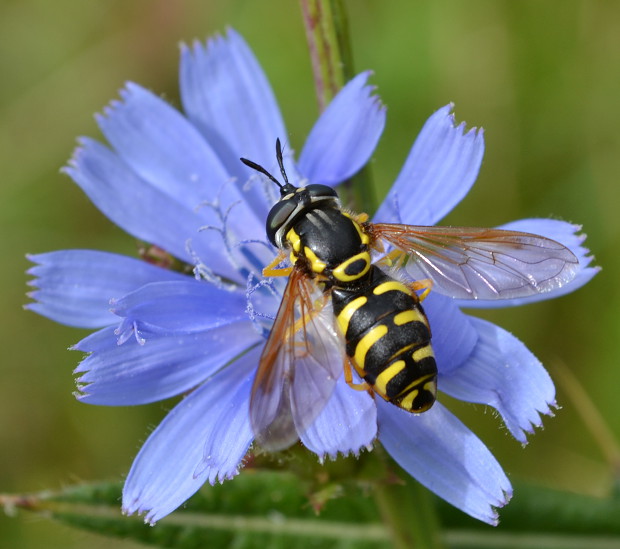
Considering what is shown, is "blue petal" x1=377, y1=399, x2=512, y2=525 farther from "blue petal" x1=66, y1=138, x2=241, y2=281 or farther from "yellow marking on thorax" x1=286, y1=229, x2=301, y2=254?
"blue petal" x1=66, y1=138, x2=241, y2=281

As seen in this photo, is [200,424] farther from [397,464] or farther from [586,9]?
[586,9]

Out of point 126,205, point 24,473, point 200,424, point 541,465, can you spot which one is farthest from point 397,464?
point 24,473

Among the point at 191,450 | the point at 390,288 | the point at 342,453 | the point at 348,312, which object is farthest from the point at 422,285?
the point at 191,450

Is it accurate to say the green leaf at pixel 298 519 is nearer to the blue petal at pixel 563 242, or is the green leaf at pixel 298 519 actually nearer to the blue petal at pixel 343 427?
the blue petal at pixel 343 427

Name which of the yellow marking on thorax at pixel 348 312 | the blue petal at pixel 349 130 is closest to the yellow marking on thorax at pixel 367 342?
the yellow marking on thorax at pixel 348 312

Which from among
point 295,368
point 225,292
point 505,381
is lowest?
point 505,381

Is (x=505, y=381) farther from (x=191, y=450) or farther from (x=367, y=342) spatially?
(x=191, y=450)
